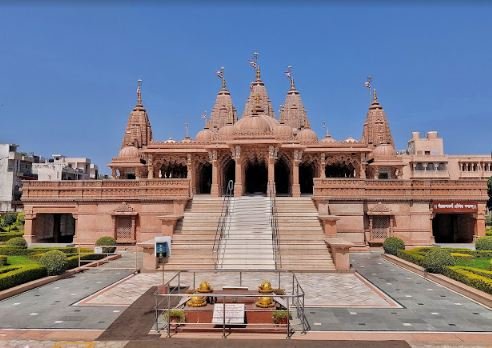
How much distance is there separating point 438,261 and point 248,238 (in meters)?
9.39

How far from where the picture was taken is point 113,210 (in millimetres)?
27766

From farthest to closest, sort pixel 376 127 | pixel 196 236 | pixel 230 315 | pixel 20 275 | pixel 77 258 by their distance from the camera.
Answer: pixel 376 127
pixel 196 236
pixel 77 258
pixel 20 275
pixel 230 315

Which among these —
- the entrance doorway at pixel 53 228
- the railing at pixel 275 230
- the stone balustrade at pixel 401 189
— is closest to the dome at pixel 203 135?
the entrance doorway at pixel 53 228

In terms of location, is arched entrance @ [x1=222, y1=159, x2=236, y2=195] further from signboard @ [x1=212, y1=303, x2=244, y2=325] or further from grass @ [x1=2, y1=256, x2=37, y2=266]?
signboard @ [x1=212, y1=303, x2=244, y2=325]

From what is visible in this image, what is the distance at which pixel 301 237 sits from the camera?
21.4m

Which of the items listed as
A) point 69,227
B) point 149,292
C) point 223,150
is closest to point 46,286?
point 149,292

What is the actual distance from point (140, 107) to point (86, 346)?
41399 mm

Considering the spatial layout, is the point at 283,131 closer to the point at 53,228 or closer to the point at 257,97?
the point at 257,97

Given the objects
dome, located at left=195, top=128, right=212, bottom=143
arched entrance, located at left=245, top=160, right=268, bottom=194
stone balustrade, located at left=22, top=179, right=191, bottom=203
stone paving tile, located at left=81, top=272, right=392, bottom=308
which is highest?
dome, located at left=195, top=128, right=212, bottom=143

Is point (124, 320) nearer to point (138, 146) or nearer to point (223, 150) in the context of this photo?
point (223, 150)

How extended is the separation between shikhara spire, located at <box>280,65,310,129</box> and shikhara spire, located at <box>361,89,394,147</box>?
7569mm

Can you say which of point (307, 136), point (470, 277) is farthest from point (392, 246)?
point (307, 136)

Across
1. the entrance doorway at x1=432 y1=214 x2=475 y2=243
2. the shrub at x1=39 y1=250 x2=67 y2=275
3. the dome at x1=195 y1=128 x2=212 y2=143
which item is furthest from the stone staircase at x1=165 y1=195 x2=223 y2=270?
the entrance doorway at x1=432 y1=214 x2=475 y2=243

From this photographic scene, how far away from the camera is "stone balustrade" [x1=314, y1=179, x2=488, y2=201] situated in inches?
1045
